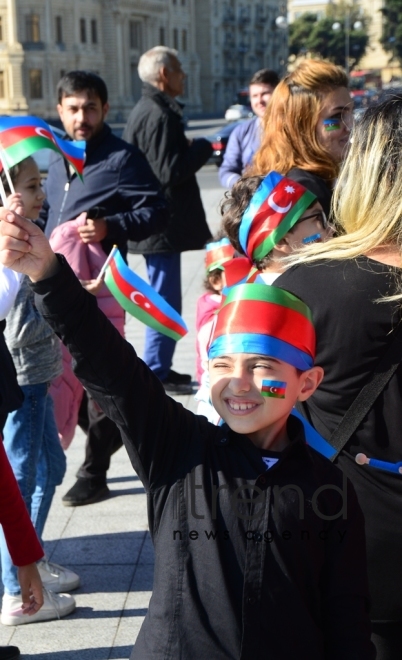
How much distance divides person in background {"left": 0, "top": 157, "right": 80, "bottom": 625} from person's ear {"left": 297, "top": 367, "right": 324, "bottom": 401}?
1752mm

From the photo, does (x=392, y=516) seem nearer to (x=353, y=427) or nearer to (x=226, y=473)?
(x=353, y=427)

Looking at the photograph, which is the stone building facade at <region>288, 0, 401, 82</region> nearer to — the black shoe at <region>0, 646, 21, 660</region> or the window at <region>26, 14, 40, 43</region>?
the window at <region>26, 14, 40, 43</region>

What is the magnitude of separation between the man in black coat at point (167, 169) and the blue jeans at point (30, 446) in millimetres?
2453

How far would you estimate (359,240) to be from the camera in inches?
86.3

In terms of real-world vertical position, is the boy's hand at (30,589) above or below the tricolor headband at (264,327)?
below

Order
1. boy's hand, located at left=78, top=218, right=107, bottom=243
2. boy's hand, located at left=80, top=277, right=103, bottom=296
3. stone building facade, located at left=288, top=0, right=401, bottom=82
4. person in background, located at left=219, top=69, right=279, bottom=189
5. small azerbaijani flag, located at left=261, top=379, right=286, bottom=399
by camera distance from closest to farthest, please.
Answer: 1. small azerbaijani flag, located at left=261, top=379, right=286, bottom=399
2. boy's hand, located at left=80, top=277, right=103, bottom=296
3. boy's hand, located at left=78, top=218, right=107, bottom=243
4. person in background, located at left=219, top=69, right=279, bottom=189
5. stone building facade, located at left=288, top=0, right=401, bottom=82

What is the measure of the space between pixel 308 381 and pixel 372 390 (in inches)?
8.7

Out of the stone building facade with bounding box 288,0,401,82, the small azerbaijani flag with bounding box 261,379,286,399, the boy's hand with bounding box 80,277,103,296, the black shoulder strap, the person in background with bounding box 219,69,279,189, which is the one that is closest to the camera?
the small azerbaijani flag with bounding box 261,379,286,399

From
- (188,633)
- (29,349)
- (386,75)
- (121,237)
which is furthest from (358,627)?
(386,75)

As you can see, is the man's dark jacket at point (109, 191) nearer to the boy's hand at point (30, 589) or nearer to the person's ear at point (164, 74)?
the person's ear at point (164, 74)

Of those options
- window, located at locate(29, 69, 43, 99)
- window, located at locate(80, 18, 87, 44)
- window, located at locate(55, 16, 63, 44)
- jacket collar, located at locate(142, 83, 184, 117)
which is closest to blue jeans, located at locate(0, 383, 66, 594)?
jacket collar, located at locate(142, 83, 184, 117)

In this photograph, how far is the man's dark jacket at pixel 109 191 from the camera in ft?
15.5

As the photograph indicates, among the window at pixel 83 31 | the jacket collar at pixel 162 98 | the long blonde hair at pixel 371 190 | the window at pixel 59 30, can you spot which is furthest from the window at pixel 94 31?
the long blonde hair at pixel 371 190

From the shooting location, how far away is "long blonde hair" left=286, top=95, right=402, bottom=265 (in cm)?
216
